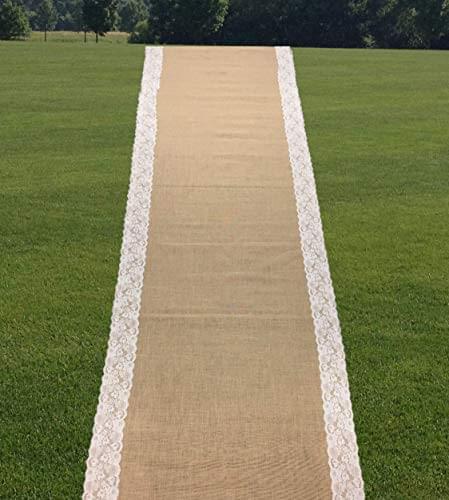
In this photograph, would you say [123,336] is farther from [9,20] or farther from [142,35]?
[9,20]

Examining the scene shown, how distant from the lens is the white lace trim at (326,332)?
4.23m

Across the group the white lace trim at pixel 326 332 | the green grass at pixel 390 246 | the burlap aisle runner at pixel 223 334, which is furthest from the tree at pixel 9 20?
the white lace trim at pixel 326 332

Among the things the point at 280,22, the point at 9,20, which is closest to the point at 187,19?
the point at 280,22

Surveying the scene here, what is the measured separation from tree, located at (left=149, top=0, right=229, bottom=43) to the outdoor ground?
14534mm

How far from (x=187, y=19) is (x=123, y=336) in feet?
71.4

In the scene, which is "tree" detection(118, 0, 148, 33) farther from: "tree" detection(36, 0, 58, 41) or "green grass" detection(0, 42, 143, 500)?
"green grass" detection(0, 42, 143, 500)

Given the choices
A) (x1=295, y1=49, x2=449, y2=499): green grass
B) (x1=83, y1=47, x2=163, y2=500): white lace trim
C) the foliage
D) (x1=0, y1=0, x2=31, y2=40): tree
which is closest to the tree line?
the foliage

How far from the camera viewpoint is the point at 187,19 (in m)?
25.4

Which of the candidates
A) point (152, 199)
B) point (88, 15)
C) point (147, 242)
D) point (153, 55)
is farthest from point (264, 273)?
point (88, 15)

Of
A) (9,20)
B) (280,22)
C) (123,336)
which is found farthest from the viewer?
(9,20)

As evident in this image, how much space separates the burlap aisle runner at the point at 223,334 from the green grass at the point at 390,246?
0.16 m

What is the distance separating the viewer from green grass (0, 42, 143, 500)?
4.36 m

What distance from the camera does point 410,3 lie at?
2430 cm

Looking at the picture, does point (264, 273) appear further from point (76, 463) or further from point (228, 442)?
point (76, 463)
